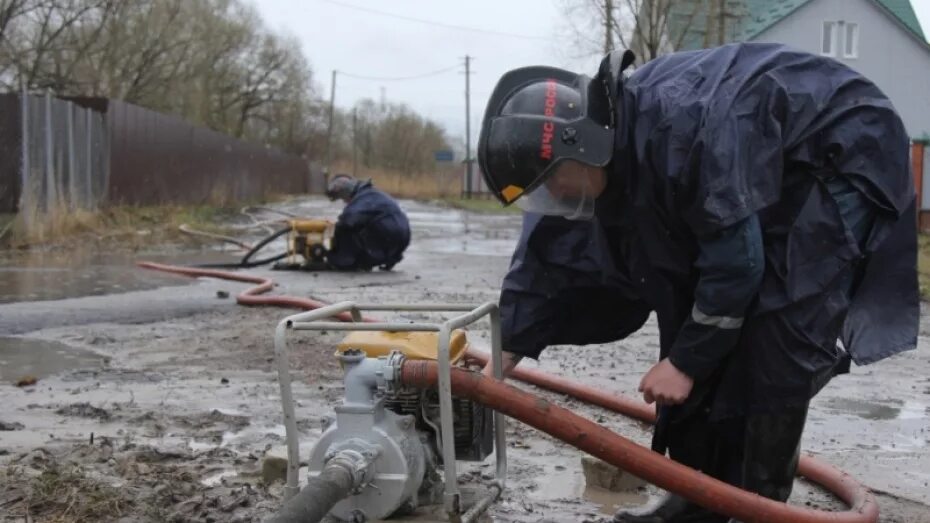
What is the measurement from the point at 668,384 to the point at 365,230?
1008 cm

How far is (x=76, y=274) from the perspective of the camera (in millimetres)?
11484

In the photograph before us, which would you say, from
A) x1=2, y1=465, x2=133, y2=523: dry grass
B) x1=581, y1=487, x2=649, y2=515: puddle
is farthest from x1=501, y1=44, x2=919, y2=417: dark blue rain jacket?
x1=2, y1=465, x2=133, y2=523: dry grass

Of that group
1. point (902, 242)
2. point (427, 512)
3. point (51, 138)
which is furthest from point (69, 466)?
point (51, 138)

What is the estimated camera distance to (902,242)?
3.10 m

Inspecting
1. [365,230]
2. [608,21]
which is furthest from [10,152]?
[608,21]

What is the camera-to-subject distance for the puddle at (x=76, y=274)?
9.73m

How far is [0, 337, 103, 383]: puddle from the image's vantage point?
581 centimetres

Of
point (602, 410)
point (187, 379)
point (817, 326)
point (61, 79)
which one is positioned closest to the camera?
point (817, 326)

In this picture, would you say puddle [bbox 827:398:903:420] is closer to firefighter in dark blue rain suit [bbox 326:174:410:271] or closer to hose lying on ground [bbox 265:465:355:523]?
hose lying on ground [bbox 265:465:355:523]

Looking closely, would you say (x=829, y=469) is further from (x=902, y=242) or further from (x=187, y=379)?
(x=187, y=379)

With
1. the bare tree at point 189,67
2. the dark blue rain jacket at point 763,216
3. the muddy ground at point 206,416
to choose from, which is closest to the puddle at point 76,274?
the muddy ground at point 206,416

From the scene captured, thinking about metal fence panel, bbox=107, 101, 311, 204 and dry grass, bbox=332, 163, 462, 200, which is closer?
metal fence panel, bbox=107, 101, 311, 204

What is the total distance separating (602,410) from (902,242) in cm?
217

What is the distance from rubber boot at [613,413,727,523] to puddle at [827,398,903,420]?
2.09 m
